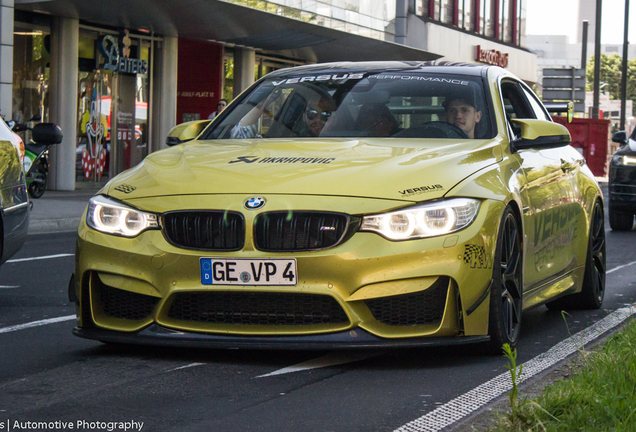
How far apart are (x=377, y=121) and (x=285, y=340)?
1.71 m

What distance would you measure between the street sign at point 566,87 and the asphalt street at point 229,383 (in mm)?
27670

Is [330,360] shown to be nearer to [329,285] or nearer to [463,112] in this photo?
[329,285]

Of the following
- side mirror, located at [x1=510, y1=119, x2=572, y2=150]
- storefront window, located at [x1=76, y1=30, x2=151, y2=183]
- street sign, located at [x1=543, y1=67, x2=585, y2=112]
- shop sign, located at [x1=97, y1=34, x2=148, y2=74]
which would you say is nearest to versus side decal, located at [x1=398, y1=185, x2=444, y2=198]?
side mirror, located at [x1=510, y1=119, x2=572, y2=150]

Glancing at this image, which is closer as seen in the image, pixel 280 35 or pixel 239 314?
pixel 239 314

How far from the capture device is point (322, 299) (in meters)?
4.61

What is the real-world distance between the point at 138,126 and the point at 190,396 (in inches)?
839

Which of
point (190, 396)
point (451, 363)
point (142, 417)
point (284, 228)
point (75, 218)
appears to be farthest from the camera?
point (75, 218)

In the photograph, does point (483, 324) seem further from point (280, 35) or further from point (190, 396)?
point (280, 35)

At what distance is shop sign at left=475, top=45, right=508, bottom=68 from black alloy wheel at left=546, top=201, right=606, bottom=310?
33.2 meters

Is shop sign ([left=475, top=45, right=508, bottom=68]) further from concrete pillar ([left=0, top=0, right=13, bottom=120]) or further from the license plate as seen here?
the license plate

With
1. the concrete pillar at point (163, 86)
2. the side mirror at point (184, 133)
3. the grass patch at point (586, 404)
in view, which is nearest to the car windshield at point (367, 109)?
the side mirror at point (184, 133)

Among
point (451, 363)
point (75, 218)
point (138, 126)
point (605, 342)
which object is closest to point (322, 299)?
point (451, 363)

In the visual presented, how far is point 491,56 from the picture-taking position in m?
42.0

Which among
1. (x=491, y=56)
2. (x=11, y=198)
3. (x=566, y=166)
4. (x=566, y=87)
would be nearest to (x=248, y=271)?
(x=566, y=166)
